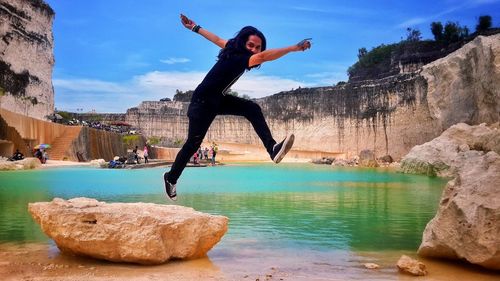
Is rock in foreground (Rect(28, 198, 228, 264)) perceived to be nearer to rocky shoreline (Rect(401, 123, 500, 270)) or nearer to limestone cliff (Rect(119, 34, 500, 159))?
rocky shoreline (Rect(401, 123, 500, 270))

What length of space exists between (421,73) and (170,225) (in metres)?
41.9

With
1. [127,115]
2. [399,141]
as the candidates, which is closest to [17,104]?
[127,115]

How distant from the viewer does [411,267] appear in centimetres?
646

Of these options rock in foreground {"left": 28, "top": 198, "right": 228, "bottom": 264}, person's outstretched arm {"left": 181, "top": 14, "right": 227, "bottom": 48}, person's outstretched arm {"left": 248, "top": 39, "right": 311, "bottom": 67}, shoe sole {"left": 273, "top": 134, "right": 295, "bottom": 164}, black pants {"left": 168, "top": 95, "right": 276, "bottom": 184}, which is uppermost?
person's outstretched arm {"left": 181, "top": 14, "right": 227, "bottom": 48}

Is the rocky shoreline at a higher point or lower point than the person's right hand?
lower

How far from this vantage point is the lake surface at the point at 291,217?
7676mm

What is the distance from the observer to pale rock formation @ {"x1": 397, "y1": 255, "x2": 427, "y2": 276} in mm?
6422

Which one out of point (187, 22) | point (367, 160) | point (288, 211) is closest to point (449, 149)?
point (367, 160)

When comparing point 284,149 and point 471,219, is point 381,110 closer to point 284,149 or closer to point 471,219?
point 471,219

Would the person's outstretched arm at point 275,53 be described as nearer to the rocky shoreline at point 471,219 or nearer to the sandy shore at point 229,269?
the sandy shore at point 229,269

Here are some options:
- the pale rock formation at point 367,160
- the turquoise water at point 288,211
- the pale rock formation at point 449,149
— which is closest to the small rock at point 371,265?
the turquoise water at point 288,211

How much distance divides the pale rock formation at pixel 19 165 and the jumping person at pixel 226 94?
2476 cm

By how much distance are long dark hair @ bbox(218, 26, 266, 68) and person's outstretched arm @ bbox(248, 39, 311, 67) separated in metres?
0.22

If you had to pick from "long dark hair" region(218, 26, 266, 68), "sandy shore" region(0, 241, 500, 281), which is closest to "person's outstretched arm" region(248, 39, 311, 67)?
"long dark hair" region(218, 26, 266, 68)
